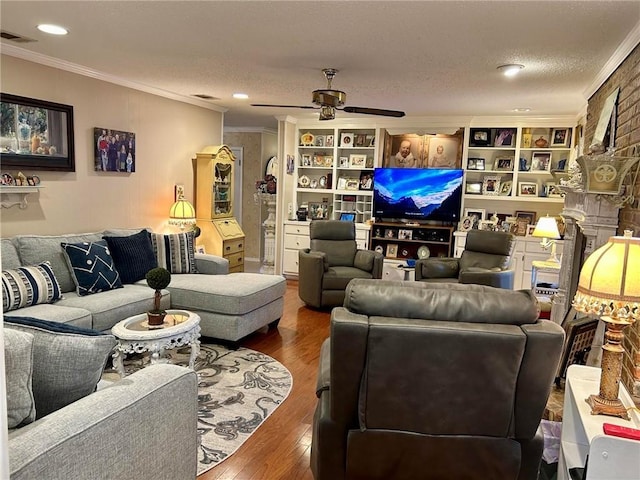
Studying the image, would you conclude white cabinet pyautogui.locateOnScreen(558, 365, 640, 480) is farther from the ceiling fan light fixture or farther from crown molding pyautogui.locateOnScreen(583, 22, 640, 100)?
the ceiling fan light fixture

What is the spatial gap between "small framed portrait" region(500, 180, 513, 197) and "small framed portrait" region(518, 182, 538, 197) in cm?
12

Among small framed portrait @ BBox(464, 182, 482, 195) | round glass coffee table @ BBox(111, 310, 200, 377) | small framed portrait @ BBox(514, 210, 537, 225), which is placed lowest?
round glass coffee table @ BBox(111, 310, 200, 377)

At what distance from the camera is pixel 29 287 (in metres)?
3.19

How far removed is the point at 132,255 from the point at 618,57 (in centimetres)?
399

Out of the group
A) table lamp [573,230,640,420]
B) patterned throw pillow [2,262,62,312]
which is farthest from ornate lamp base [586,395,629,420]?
patterned throw pillow [2,262,62,312]

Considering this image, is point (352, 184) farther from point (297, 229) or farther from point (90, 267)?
point (90, 267)

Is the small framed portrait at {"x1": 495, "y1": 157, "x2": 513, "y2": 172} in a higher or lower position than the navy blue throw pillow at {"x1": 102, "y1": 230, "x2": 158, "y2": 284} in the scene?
higher

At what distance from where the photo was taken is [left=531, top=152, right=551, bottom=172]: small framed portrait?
609 cm

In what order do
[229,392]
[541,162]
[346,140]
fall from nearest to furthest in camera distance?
[229,392] < [541,162] < [346,140]

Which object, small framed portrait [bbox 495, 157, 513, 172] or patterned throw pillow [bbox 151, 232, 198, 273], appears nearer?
patterned throw pillow [bbox 151, 232, 198, 273]

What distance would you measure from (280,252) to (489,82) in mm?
3978

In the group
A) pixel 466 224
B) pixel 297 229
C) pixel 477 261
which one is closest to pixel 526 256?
pixel 466 224

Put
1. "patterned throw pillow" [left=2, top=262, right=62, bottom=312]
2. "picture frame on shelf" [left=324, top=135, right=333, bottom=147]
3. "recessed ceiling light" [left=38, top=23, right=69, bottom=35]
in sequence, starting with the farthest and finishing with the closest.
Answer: "picture frame on shelf" [left=324, top=135, right=333, bottom=147] < "patterned throw pillow" [left=2, top=262, right=62, bottom=312] < "recessed ceiling light" [left=38, top=23, right=69, bottom=35]

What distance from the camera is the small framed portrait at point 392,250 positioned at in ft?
21.8
